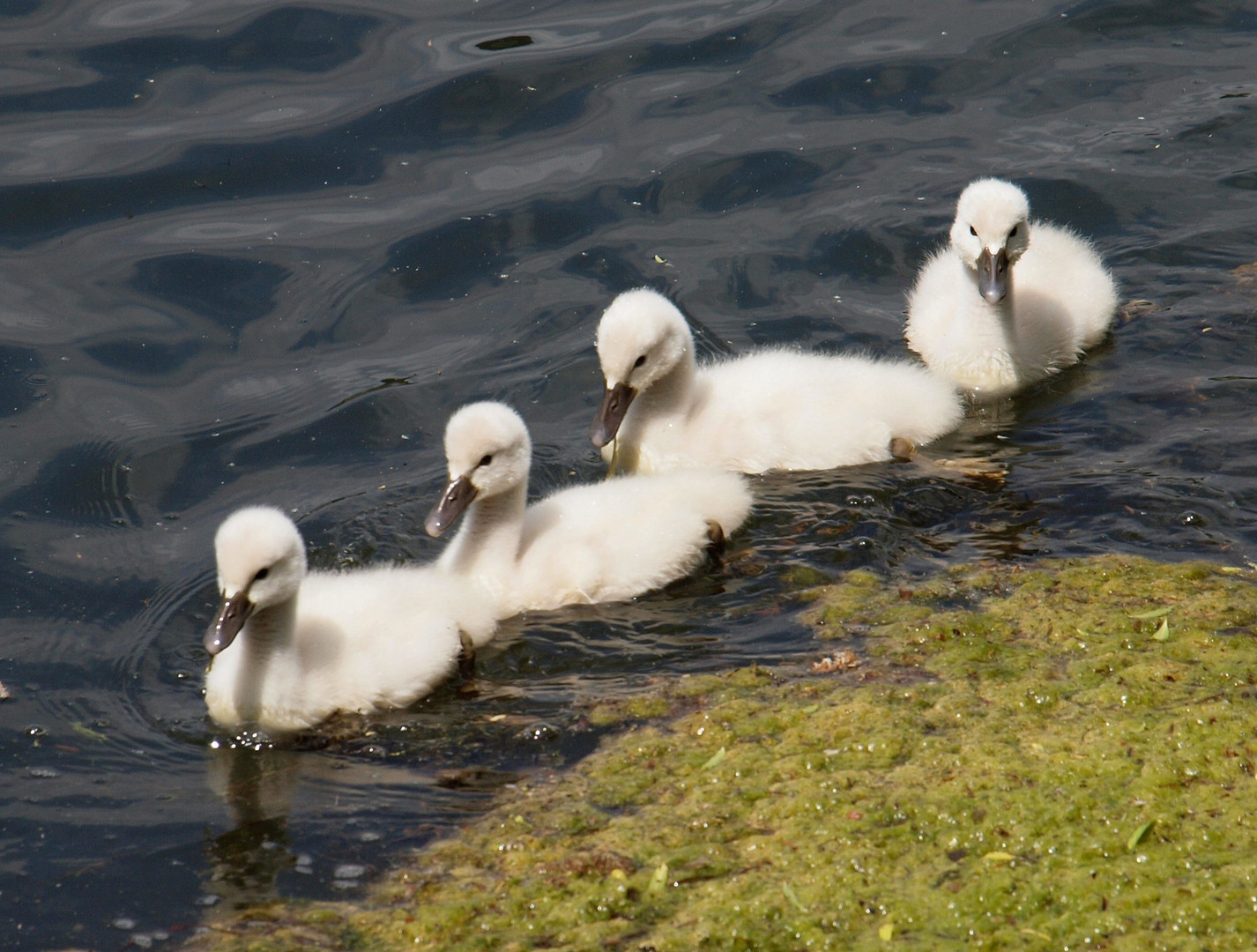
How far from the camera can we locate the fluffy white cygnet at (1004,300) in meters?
6.86

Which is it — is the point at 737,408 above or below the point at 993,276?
below

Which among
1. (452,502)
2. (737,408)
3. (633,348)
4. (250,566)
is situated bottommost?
(737,408)

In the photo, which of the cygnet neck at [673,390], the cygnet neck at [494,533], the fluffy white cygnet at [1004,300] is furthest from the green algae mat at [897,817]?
the fluffy white cygnet at [1004,300]

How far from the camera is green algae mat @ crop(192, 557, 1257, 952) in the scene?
3516 millimetres

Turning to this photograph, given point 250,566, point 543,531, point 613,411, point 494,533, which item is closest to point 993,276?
point 613,411

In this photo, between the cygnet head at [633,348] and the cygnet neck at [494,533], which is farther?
the cygnet head at [633,348]

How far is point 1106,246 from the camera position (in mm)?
8727

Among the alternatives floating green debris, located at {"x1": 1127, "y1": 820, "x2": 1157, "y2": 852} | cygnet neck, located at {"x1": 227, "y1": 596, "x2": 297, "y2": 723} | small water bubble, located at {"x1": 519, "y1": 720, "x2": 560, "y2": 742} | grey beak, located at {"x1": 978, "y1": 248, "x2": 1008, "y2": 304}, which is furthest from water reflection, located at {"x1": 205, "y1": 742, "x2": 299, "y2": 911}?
grey beak, located at {"x1": 978, "y1": 248, "x2": 1008, "y2": 304}

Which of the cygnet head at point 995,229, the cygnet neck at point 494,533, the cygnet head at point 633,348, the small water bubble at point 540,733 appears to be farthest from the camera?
the cygnet head at point 995,229

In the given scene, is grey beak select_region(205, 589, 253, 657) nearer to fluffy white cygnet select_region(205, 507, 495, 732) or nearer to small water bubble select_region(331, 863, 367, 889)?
fluffy white cygnet select_region(205, 507, 495, 732)

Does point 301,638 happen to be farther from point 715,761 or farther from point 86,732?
point 715,761

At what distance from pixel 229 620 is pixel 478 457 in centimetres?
114

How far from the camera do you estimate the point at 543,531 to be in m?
5.86

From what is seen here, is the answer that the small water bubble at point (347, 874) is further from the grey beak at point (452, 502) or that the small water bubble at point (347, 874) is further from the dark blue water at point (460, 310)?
the grey beak at point (452, 502)
